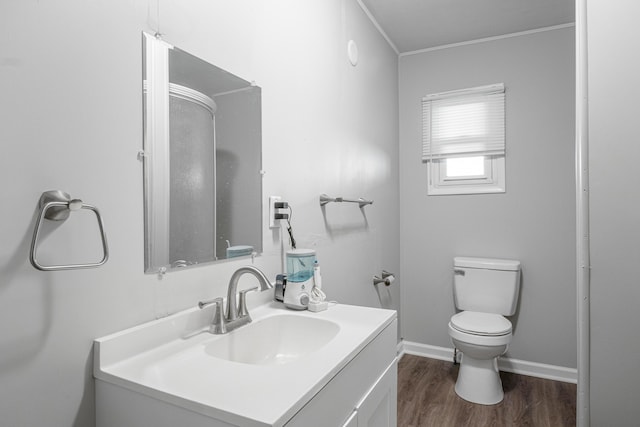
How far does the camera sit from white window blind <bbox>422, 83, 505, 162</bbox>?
2.72 meters

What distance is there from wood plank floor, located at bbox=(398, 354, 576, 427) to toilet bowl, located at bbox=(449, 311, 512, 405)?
0.19 ft

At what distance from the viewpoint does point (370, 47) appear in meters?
2.46

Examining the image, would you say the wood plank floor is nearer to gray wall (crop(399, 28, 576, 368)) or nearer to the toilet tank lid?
gray wall (crop(399, 28, 576, 368))

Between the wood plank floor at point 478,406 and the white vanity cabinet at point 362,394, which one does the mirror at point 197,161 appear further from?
the wood plank floor at point 478,406

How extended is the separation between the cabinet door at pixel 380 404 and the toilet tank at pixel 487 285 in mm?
1539

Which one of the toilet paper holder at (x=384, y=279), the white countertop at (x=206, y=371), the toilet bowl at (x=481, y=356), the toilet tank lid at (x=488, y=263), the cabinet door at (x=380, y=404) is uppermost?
the white countertop at (x=206, y=371)

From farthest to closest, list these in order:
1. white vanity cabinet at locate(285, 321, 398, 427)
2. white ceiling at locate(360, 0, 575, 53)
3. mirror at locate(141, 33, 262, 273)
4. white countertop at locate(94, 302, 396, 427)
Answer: white ceiling at locate(360, 0, 575, 53) → mirror at locate(141, 33, 262, 273) → white vanity cabinet at locate(285, 321, 398, 427) → white countertop at locate(94, 302, 396, 427)

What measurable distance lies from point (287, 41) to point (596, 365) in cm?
189

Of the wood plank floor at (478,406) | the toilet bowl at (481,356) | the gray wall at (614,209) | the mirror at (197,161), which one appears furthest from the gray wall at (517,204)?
the mirror at (197,161)

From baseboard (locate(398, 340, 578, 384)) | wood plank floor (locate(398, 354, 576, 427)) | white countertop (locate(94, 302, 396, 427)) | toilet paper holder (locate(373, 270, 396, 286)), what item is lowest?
wood plank floor (locate(398, 354, 576, 427))

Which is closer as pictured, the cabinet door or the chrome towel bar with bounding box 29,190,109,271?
the chrome towel bar with bounding box 29,190,109,271

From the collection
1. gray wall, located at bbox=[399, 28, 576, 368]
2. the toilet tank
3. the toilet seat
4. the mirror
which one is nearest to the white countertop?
the mirror

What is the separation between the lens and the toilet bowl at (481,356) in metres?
2.17

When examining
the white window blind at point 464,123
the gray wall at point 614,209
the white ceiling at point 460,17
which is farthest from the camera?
the white window blind at point 464,123
